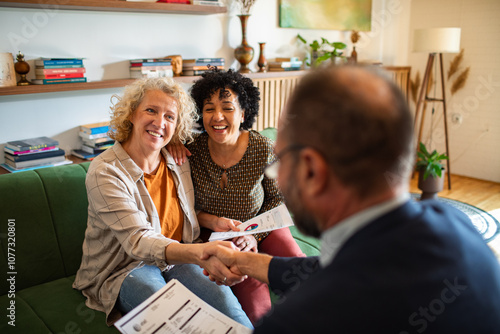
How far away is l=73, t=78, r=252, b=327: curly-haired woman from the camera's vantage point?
1.40m

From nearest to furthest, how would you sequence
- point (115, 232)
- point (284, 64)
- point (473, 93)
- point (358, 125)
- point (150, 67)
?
point (358, 125), point (115, 232), point (150, 67), point (284, 64), point (473, 93)

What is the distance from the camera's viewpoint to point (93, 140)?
99.4 inches

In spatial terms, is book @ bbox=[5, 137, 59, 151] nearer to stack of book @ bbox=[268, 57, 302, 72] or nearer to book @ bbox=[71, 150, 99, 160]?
book @ bbox=[71, 150, 99, 160]

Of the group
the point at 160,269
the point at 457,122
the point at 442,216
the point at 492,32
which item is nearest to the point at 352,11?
the point at 492,32

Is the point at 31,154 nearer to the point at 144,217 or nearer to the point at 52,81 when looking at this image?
the point at 52,81

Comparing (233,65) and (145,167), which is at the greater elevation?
(233,65)

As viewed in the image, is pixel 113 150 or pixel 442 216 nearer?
pixel 442 216

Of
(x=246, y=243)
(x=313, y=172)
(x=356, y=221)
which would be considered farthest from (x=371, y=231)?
(x=246, y=243)

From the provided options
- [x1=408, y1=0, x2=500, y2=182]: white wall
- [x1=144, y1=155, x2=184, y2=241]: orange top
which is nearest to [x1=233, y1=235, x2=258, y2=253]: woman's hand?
[x1=144, y1=155, x2=184, y2=241]: orange top

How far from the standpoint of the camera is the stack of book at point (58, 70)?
90.8 inches

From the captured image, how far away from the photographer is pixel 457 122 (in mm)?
4523

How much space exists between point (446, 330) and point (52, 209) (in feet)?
5.10

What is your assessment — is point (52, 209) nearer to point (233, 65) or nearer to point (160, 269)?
point (160, 269)

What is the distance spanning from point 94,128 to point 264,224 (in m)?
1.44
